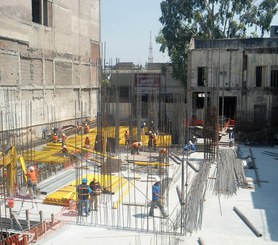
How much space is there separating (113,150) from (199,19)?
55.6ft

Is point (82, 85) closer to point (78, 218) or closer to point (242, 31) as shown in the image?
point (242, 31)

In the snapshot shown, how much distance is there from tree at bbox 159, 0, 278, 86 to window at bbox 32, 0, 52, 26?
34.8 feet

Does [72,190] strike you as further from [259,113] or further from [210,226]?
[259,113]

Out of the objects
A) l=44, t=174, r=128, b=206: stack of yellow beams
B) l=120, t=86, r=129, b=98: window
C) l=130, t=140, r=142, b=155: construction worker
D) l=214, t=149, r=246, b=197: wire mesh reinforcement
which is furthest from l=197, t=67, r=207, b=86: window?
l=44, t=174, r=128, b=206: stack of yellow beams

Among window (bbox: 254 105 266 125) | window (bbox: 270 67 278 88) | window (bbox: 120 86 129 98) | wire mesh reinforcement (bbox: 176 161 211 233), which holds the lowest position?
wire mesh reinforcement (bbox: 176 161 211 233)

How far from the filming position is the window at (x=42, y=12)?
20641mm

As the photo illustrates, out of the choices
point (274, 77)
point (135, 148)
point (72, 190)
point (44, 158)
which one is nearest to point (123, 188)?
point (72, 190)

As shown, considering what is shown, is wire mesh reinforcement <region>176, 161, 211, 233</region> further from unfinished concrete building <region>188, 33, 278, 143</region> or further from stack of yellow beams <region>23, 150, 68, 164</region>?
unfinished concrete building <region>188, 33, 278, 143</region>

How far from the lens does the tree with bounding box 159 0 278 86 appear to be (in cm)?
2852

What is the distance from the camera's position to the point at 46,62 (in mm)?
20875

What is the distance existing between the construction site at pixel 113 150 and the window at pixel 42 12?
0.06 meters

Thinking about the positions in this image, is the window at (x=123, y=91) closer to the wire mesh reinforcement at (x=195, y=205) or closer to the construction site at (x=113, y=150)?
the construction site at (x=113, y=150)

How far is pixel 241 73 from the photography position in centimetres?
2162

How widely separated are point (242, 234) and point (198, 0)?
23.6 m
